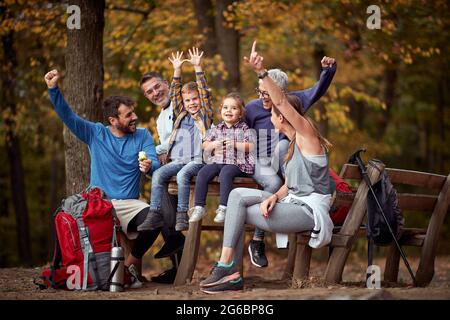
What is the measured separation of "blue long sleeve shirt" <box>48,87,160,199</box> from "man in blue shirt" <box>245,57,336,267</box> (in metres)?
1.06

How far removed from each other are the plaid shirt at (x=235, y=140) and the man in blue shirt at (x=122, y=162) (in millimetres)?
666

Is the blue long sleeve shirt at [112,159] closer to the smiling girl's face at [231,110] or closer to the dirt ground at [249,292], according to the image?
the smiling girl's face at [231,110]

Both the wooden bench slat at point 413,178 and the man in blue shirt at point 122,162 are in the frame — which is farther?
the man in blue shirt at point 122,162

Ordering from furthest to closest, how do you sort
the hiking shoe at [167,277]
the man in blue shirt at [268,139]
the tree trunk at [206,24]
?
the tree trunk at [206,24], the hiking shoe at [167,277], the man in blue shirt at [268,139]

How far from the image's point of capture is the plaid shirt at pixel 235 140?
6.89 meters

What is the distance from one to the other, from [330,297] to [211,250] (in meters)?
9.13

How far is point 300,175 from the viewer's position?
634 centimetres

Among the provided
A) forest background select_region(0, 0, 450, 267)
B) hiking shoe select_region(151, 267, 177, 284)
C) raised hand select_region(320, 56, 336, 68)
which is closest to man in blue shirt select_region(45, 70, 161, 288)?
hiking shoe select_region(151, 267, 177, 284)

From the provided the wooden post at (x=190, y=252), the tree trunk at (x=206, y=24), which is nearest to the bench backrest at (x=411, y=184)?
the wooden post at (x=190, y=252)

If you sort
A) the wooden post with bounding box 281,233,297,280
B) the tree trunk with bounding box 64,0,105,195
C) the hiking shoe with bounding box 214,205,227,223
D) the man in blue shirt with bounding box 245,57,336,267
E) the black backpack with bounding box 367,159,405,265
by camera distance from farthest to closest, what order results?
the tree trunk with bounding box 64,0,105,195
the wooden post with bounding box 281,233,297,280
the man in blue shirt with bounding box 245,57,336,267
the hiking shoe with bounding box 214,205,227,223
the black backpack with bounding box 367,159,405,265

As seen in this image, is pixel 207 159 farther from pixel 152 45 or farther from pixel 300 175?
pixel 152 45

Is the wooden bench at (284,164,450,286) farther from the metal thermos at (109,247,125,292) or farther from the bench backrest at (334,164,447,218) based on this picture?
the metal thermos at (109,247,125,292)

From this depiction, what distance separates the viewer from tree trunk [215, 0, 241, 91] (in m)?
13.7
